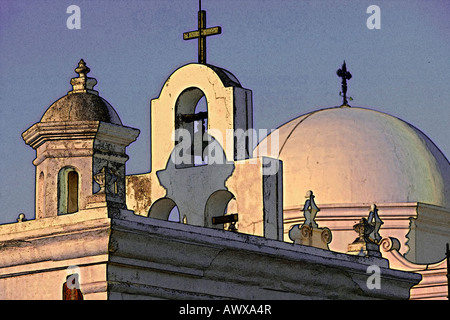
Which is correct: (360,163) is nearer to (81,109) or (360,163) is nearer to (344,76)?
(344,76)

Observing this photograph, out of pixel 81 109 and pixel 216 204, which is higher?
pixel 81 109

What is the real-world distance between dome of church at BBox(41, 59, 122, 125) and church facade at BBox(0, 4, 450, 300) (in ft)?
0.07

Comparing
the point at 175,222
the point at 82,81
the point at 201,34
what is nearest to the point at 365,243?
the point at 201,34

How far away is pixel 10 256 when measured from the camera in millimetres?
19359

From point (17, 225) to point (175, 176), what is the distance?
10.7 ft

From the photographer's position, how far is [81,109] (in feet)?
65.1

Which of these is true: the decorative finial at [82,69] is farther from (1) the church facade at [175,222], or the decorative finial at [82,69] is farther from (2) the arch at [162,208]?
(2) the arch at [162,208]

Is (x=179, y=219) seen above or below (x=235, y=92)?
below

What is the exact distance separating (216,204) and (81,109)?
285cm

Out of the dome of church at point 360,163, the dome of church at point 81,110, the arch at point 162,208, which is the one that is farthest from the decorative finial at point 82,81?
the dome of church at point 360,163

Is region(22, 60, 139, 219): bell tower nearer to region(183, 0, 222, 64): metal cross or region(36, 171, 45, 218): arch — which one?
region(36, 171, 45, 218): arch
